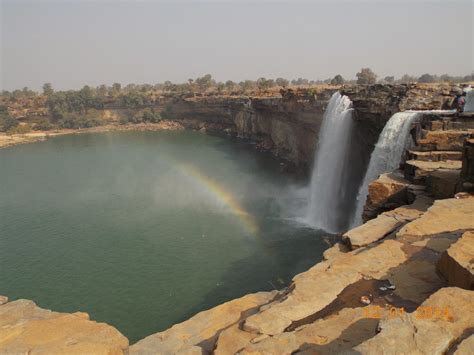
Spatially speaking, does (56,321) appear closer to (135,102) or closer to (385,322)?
(385,322)

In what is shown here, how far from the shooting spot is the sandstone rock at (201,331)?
6579 mm

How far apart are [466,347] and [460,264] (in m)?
2.20

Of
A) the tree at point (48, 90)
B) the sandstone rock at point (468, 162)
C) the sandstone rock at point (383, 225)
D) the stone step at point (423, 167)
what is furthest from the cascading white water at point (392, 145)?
the tree at point (48, 90)

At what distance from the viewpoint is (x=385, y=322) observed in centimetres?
455

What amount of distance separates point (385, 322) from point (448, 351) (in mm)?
708

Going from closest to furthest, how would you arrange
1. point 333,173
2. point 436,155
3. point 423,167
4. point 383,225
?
1. point 383,225
2. point 423,167
3. point 436,155
4. point 333,173

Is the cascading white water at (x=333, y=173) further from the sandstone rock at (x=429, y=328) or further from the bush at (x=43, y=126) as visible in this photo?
the bush at (x=43, y=126)

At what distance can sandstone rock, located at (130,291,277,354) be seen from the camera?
6.58 metres

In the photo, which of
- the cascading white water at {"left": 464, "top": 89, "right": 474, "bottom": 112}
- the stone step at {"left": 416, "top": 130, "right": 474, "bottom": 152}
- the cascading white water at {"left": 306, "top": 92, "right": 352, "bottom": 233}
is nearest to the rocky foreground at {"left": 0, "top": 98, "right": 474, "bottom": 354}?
the stone step at {"left": 416, "top": 130, "right": 474, "bottom": 152}

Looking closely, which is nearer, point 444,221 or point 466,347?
point 466,347

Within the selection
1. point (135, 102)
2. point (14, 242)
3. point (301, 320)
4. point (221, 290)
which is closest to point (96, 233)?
point (14, 242)

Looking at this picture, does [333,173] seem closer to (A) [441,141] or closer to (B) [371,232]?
(A) [441,141]

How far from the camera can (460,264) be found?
585cm

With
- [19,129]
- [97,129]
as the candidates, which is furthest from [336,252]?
[19,129]
